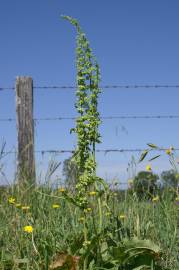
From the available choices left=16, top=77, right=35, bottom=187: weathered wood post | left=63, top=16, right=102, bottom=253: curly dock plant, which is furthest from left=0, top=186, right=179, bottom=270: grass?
left=16, top=77, right=35, bottom=187: weathered wood post

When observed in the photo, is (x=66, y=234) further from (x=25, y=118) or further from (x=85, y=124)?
(x=25, y=118)

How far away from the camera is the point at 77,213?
3201 millimetres

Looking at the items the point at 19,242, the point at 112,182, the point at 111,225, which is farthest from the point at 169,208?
the point at 19,242

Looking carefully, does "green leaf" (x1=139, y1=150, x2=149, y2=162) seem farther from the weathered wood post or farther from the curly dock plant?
the weathered wood post

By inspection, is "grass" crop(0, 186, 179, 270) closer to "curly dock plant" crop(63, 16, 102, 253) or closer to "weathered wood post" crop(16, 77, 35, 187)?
"curly dock plant" crop(63, 16, 102, 253)

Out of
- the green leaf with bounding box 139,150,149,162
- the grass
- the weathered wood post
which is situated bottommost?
the grass

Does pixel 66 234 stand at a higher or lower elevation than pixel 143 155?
lower

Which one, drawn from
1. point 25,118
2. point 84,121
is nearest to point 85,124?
point 84,121

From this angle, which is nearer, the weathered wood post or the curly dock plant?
the curly dock plant

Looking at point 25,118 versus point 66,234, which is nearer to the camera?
point 66,234

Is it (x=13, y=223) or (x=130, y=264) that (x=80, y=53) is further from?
(x=13, y=223)

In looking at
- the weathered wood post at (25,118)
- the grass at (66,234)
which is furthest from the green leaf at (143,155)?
the weathered wood post at (25,118)

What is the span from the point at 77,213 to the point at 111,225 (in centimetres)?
57

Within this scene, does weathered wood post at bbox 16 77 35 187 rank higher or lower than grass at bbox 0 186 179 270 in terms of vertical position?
higher
